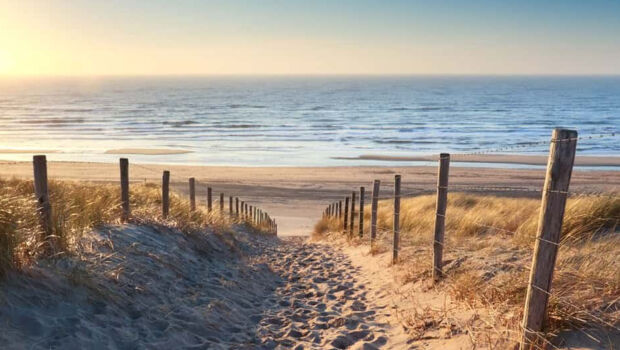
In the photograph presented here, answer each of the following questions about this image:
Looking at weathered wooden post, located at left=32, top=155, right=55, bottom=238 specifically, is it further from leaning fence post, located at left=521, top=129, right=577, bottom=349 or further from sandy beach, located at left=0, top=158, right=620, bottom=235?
sandy beach, located at left=0, top=158, right=620, bottom=235

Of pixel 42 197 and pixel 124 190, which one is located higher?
pixel 42 197

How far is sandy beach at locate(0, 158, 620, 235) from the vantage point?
26000mm

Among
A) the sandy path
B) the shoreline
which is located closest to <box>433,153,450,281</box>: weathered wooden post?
the sandy path

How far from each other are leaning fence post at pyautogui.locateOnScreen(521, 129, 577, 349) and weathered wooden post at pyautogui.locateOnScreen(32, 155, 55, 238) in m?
4.80

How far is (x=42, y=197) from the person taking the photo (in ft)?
18.1

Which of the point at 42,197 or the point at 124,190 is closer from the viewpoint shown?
the point at 42,197

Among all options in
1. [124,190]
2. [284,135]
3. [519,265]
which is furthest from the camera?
[284,135]

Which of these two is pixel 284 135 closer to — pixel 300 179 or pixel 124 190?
pixel 300 179

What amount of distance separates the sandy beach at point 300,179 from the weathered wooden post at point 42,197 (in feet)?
56.9

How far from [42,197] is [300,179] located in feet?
83.5

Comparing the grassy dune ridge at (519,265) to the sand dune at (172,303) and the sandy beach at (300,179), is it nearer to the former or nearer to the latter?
the sand dune at (172,303)

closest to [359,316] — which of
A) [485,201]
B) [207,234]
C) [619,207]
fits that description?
[207,234]

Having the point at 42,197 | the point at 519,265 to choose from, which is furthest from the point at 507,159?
the point at 42,197

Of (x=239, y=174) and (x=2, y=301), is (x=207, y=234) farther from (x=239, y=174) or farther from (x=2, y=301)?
(x=239, y=174)
